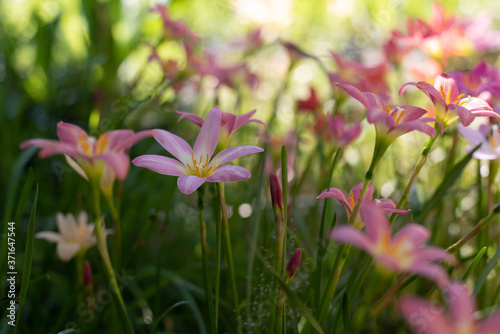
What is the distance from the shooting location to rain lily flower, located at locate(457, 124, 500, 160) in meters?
0.61

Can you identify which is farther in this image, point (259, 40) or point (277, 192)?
point (259, 40)

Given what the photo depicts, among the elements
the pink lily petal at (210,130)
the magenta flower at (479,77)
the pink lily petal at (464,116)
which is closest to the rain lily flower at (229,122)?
the pink lily petal at (210,130)

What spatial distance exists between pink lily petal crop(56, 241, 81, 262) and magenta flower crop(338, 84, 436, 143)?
48cm

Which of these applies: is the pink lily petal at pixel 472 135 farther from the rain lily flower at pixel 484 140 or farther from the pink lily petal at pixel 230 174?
the pink lily petal at pixel 230 174

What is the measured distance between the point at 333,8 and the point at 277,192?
1952 millimetres

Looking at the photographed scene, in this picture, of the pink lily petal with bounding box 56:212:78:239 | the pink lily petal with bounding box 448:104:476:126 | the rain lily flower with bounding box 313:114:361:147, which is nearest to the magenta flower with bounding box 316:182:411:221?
the pink lily petal with bounding box 448:104:476:126

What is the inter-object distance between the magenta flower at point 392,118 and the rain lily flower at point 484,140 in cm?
14

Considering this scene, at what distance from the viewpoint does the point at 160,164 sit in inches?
20.0

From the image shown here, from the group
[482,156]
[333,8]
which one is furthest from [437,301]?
[333,8]

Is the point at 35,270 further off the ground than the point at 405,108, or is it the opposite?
the point at 405,108

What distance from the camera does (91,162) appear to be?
52cm

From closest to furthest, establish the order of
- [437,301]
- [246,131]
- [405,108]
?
[405,108] < [437,301] < [246,131]

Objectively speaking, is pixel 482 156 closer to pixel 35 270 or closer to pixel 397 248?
pixel 397 248

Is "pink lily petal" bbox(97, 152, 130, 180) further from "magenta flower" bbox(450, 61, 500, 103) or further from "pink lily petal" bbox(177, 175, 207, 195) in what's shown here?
"magenta flower" bbox(450, 61, 500, 103)
